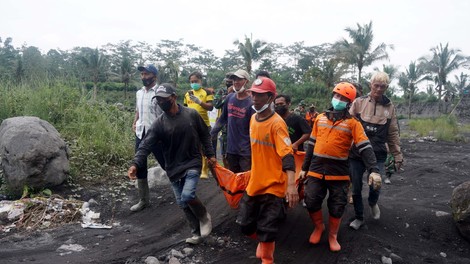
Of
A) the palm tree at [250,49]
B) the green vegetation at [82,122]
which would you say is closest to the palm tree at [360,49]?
the palm tree at [250,49]

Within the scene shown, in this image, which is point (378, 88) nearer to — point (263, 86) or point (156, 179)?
point (263, 86)

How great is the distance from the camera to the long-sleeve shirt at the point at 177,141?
432 cm

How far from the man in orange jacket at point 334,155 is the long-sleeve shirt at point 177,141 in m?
1.37

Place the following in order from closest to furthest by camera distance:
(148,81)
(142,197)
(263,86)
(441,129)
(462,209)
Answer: (263,86) → (462,209) → (148,81) → (142,197) → (441,129)

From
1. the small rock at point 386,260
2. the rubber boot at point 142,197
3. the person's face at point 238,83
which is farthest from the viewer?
the rubber boot at point 142,197

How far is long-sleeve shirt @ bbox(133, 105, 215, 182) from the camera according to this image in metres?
4.32

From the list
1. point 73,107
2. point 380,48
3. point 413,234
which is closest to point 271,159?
point 413,234

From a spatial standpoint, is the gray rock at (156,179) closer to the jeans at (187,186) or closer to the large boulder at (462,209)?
the jeans at (187,186)

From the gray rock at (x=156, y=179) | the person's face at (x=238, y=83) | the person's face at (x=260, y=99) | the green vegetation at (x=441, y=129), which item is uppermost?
→ the person's face at (x=238, y=83)

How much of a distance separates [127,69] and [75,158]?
28679mm

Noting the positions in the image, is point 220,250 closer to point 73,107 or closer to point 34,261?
point 34,261

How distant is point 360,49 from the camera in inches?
1241

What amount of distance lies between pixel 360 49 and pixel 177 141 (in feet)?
98.9

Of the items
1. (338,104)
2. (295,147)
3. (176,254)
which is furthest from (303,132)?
(176,254)
